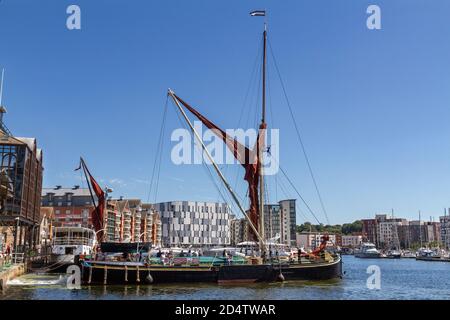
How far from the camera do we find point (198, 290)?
42.0 meters

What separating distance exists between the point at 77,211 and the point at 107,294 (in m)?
101

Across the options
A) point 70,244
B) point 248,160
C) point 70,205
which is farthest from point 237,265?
point 70,205

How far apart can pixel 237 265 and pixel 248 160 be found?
1248cm

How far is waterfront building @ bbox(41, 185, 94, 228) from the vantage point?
133 metres

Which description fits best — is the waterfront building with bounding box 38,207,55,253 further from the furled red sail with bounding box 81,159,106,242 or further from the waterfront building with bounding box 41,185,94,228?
the furled red sail with bounding box 81,159,106,242

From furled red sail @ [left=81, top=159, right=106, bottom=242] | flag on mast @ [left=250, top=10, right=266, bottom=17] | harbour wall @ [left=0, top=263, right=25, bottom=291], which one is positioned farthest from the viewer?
furled red sail @ [left=81, top=159, right=106, bottom=242]

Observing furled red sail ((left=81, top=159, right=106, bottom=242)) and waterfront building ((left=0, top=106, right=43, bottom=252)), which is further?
furled red sail ((left=81, top=159, right=106, bottom=242))

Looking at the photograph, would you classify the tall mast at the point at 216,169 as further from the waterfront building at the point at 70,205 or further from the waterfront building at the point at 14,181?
the waterfront building at the point at 70,205

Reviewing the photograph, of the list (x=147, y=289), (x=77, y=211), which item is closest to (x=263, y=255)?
(x=147, y=289)

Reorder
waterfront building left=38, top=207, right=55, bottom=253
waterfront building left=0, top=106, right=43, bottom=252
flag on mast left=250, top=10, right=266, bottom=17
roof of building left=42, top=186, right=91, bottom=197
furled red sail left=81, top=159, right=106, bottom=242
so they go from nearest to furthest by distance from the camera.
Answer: flag on mast left=250, top=10, right=266, bottom=17 < waterfront building left=0, top=106, right=43, bottom=252 < furled red sail left=81, top=159, right=106, bottom=242 < waterfront building left=38, top=207, right=55, bottom=253 < roof of building left=42, top=186, right=91, bottom=197

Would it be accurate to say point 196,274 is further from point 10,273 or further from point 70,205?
point 70,205

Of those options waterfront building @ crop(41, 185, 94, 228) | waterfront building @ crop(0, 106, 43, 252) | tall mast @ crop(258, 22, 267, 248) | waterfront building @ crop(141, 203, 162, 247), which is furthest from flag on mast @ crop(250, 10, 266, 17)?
waterfront building @ crop(141, 203, 162, 247)

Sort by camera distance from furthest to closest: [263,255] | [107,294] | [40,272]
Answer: [40,272]
[263,255]
[107,294]
